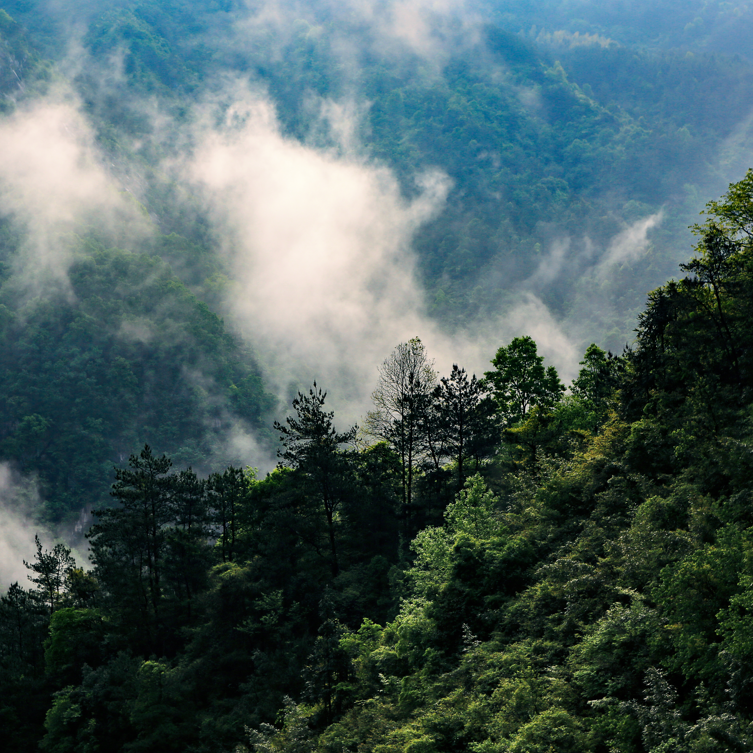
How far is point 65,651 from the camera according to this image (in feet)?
135

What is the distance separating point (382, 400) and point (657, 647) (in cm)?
2938

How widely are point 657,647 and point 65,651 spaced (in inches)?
1573

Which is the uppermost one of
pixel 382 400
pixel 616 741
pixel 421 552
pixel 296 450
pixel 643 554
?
pixel 382 400

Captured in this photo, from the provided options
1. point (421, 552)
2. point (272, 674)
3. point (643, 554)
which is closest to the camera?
point (643, 554)

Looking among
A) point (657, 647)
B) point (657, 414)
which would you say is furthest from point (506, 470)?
point (657, 647)

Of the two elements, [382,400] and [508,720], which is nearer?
[508,720]

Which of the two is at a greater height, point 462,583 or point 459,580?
point 459,580

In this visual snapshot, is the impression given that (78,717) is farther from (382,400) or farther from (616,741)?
(616,741)

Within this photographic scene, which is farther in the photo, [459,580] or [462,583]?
[459,580]

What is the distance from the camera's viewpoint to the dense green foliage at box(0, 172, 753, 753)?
1339 centimetres

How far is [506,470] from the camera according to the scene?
123 feet

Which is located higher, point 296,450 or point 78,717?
point 296,450

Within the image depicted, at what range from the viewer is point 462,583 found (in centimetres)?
2267

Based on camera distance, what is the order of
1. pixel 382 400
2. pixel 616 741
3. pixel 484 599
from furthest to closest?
pixel 382 400, pixel 484 599, pixel 616 741
